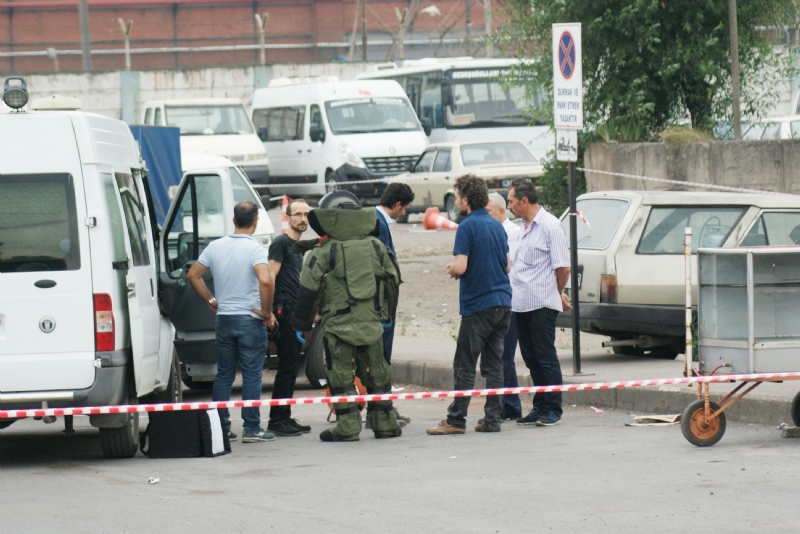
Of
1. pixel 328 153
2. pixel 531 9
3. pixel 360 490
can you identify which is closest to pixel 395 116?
pixel 328 153

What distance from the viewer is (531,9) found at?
2045 cm

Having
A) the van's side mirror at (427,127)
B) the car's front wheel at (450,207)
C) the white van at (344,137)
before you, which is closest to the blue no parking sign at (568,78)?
the car's front wheel at (450,207)

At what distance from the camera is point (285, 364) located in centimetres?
971

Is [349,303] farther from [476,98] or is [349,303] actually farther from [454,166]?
[476,98]

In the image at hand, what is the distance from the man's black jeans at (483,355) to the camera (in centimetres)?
936

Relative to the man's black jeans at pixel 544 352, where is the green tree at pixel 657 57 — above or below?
above

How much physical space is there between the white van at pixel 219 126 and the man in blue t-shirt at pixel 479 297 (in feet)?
60.9

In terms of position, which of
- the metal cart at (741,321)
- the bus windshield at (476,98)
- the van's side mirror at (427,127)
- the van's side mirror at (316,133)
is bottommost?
the metal cart at (741,321)

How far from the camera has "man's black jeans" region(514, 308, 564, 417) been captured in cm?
965

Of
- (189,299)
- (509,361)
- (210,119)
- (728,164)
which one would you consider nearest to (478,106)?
(210,119)

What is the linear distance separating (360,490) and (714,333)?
2680 millimetres

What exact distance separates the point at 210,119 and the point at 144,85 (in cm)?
1074

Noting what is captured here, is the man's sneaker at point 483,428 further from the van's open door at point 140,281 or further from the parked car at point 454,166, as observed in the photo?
the parked car at point 454,166

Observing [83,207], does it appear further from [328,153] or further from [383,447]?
[328,153]
